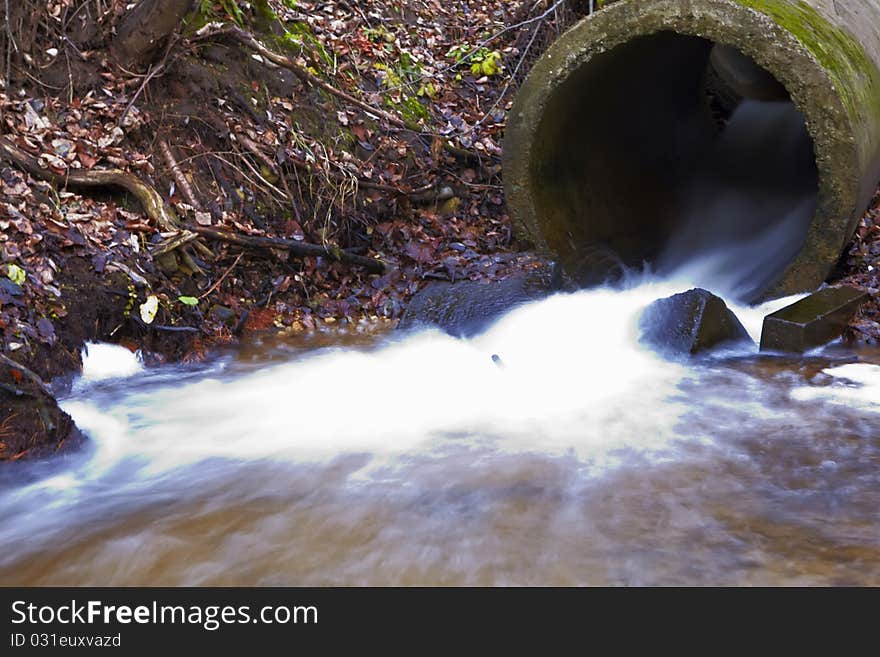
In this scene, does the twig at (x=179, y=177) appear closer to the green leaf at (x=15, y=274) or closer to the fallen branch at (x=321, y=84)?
the fallen branch at (x=321, y=84)

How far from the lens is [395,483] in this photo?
3.57 metres

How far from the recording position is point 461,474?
3641 mm

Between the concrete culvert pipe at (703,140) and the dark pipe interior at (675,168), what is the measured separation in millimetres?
20

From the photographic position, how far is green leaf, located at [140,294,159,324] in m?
5.11

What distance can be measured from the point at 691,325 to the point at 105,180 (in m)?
3.96

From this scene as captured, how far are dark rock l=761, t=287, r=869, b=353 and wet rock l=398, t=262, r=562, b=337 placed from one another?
63.8 inches

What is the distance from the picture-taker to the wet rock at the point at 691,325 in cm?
548

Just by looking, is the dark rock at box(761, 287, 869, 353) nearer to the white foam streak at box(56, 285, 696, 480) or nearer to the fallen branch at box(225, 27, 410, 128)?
the white foam streak at box(56, 285, 696, 480)

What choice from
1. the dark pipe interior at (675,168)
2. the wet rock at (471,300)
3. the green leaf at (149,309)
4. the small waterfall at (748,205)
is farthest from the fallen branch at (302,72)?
the small waterfall at (748,205)

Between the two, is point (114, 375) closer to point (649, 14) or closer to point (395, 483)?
point (395, 483)

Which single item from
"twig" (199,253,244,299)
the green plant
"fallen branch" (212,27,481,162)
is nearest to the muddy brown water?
"twig" (199,253,244,299)

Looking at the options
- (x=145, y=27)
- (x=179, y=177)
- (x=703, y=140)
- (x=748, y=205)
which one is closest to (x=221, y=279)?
(x=179, y=177)

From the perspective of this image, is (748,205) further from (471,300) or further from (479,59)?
(471,300)
